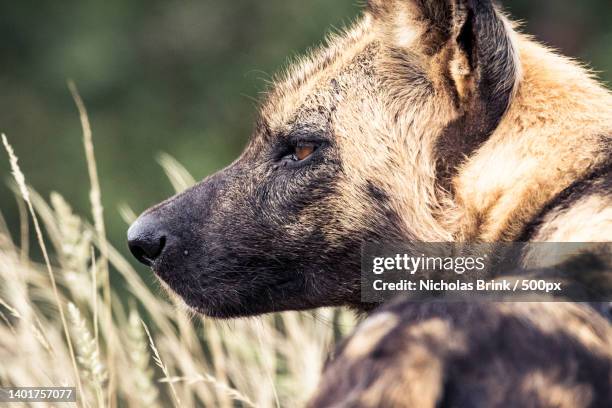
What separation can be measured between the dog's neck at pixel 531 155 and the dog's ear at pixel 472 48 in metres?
0.06

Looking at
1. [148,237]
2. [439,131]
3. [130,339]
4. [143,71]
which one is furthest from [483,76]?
[143,71]

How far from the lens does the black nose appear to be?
9.43 ft

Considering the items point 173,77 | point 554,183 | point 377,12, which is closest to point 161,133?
point 173,77

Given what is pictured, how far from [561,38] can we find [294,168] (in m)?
6.70

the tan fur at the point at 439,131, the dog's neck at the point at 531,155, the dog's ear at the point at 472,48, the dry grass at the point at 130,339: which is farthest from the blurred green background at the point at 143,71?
the dog's neck at the point at 531,155

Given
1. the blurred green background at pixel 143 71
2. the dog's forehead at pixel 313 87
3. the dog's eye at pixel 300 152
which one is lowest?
the blurred green background at pixel 143 71

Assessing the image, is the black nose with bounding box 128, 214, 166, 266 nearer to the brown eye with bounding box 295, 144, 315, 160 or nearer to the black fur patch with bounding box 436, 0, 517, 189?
the brown eye with bounding box 295, 144, 315, 160

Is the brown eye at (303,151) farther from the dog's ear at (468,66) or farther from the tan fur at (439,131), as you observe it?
the dog's ear at (468,66)

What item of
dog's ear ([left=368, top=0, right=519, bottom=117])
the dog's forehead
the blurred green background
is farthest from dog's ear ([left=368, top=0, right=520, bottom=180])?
the blurred green background

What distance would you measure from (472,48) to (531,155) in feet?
1.29

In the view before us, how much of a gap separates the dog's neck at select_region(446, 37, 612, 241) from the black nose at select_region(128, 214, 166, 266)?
34.5 inches

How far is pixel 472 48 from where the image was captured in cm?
263

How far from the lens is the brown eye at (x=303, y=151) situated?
9.49 feet

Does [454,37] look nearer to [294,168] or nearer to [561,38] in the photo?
[294,168]
